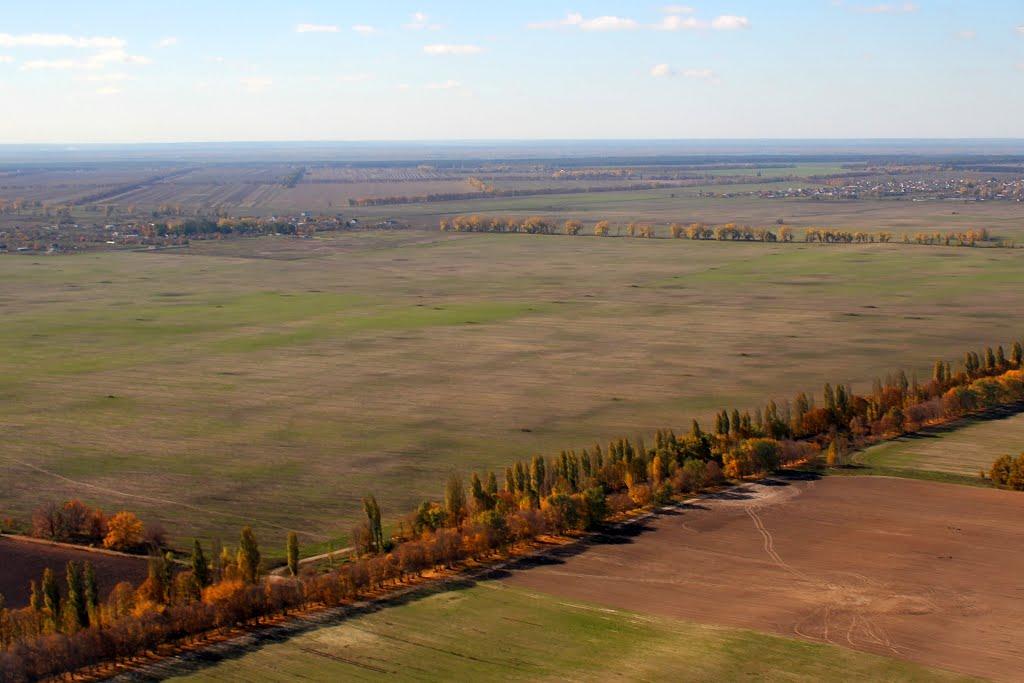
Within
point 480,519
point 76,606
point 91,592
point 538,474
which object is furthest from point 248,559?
point 538,474

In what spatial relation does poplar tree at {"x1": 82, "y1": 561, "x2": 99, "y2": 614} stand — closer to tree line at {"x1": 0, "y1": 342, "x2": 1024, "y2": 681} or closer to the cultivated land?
tree line at {"x1": 0, "y1": 342, "x2": 1024, "y2": 681}

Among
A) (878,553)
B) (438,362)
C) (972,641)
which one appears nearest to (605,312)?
(438,362)

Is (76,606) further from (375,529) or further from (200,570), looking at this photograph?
(375,529)

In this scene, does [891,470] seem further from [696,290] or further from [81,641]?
[696,290]

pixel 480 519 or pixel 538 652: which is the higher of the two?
pixel 480 519

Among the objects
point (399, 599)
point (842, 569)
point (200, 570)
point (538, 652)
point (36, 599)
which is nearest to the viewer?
point (538, 652)

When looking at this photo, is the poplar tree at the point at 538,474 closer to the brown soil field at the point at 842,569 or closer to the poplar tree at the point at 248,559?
the brown soil field at the point at 842,569
